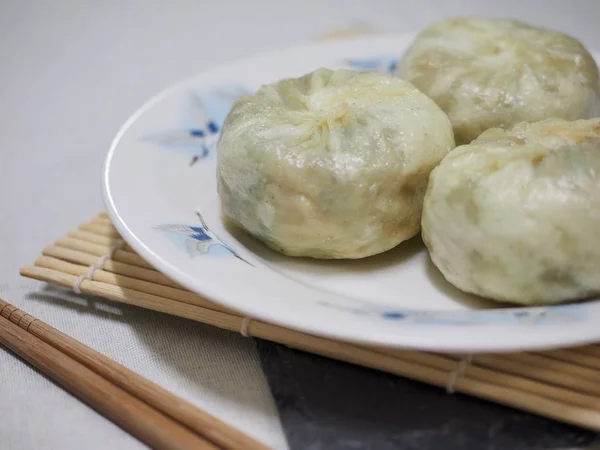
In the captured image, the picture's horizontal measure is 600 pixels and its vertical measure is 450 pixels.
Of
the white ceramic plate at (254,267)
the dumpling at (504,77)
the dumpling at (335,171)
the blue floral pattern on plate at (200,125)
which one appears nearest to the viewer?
the white ceramic plate at (254,267)

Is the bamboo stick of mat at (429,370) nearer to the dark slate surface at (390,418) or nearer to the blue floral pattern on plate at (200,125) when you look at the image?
the dark slate surface at (390,418)

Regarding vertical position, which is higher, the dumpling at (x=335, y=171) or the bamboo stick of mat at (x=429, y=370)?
the dumpling at (x=335, y=171)

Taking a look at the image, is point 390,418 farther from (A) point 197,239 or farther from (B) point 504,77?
(B) point 504,77

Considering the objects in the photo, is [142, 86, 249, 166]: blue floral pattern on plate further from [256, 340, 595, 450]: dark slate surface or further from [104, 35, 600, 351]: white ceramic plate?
[256, 340, 595, 450]: dark slate surface

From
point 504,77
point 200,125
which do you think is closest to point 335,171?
point 504,77

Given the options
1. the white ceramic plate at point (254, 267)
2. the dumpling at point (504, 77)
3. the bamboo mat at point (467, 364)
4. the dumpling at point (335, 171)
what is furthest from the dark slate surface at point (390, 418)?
the dumpling at point (504, 77)

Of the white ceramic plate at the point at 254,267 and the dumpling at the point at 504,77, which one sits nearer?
the white ceramic plate at the point at 254,267

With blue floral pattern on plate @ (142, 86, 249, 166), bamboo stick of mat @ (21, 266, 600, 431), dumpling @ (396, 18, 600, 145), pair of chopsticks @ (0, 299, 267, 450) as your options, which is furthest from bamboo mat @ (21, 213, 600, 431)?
dumpling @ (396, 18, 600, 145)

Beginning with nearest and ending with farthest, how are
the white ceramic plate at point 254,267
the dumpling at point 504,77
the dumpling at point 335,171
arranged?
1. the white ceramic plate at point 254,267
2. the dumpling at point 335,171
3. the dumpling at point 504,77
